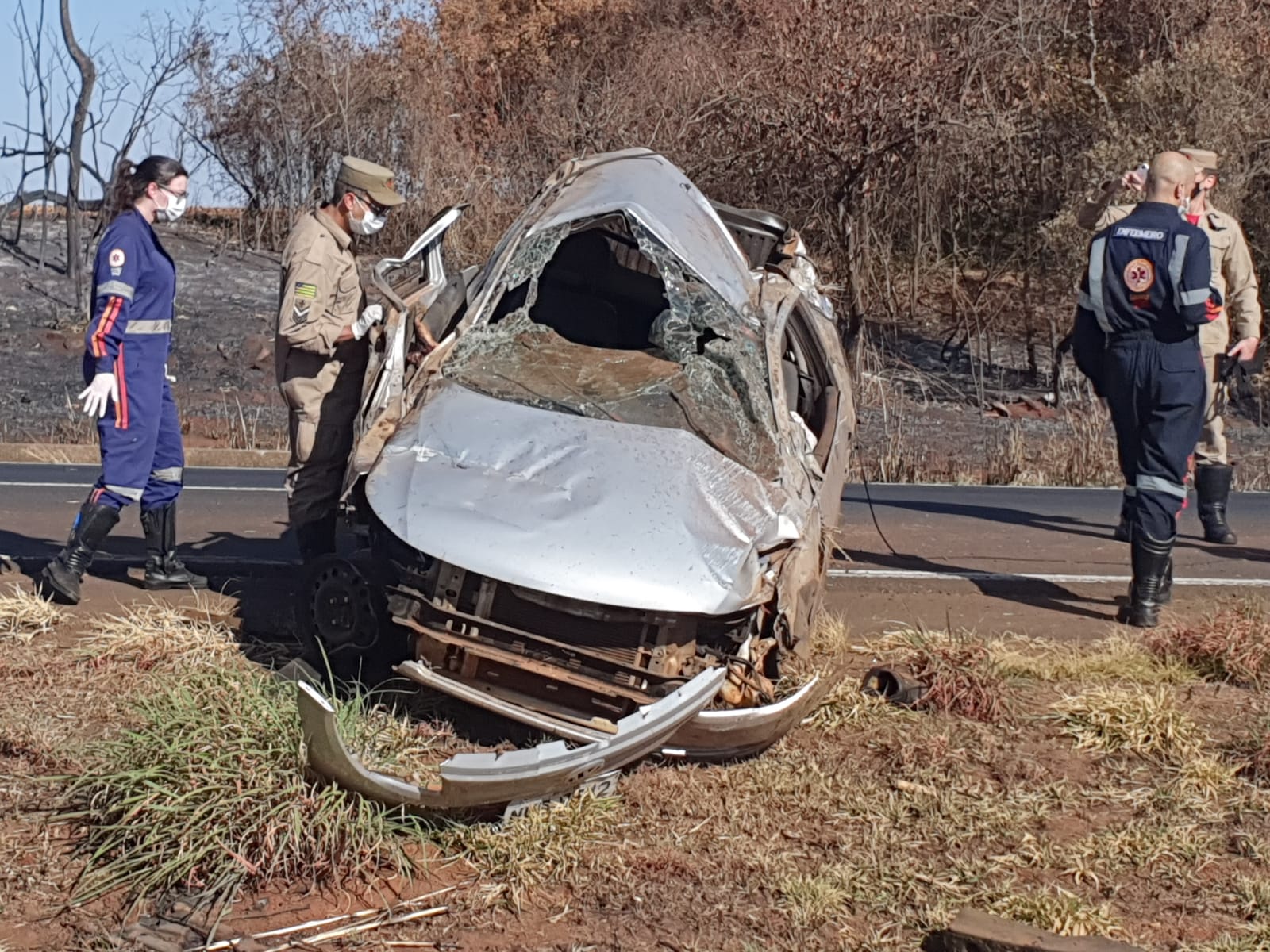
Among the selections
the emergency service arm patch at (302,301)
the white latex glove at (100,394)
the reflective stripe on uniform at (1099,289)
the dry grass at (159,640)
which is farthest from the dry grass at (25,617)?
the reflective stripe on uniform at (1099,289)

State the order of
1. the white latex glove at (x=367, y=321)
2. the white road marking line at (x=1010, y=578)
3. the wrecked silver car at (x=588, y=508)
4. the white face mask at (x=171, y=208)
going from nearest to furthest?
the wrecked silver car at (x=588, y=508), the white latex glove at (x=367, y=321), the white face mask at (x=171, y=208), the white road marking line at (x=1010, y=578)

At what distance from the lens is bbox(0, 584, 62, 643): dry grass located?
6293 millimetres

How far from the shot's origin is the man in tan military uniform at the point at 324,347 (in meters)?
6.58

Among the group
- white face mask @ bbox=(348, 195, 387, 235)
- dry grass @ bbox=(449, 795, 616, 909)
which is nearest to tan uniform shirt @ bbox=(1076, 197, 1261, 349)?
white face mask @ bbox=(348, 195, 387, 235)

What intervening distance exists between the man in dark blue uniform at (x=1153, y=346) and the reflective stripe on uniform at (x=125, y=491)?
457cm

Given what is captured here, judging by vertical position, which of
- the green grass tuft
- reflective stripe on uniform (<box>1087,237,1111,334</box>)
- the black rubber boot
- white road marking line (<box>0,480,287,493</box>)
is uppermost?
reflective stripe on uniform (<box>1087,237,1111,334</box>)

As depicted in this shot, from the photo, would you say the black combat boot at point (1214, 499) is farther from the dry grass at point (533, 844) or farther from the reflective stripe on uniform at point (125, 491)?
the reflective stripe on uniform at point (125, 491)

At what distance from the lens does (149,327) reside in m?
6.97

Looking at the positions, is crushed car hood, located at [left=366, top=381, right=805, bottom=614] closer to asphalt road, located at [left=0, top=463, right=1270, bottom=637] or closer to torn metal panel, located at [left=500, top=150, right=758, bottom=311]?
torn metal panel, located at [left=500, top=150, right=758, bottom=311]

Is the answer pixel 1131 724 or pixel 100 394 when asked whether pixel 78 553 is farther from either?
pixel 1131 724

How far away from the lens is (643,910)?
405cm

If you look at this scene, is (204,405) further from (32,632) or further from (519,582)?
(519,582)

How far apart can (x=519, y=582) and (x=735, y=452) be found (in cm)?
116

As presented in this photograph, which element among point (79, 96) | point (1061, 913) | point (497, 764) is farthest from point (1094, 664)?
point (79, 96)
